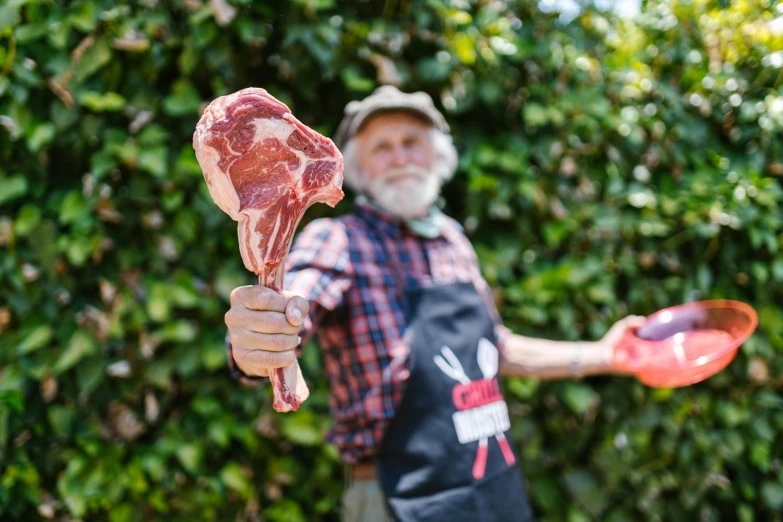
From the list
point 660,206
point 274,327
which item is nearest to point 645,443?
point 660,206

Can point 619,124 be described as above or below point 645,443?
above

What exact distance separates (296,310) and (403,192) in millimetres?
656

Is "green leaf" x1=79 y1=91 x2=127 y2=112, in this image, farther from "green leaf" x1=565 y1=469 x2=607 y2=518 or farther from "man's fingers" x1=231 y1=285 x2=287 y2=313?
"green leaf" x1=565 y1=469 x2=607 y2=518

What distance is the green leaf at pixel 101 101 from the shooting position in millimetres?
1556

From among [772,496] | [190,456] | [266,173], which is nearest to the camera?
[266,173]

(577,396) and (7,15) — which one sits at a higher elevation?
(7,15)

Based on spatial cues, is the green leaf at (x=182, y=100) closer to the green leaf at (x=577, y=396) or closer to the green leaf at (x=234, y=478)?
the green leaf at (x=234, y=478)

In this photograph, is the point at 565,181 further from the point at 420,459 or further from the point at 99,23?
the point at 99,23

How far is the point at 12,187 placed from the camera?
59.6 inches

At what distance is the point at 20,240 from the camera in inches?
61.6

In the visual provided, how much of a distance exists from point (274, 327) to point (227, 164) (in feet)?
0.75

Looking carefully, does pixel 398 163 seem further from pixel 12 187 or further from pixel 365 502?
pixel 12 187

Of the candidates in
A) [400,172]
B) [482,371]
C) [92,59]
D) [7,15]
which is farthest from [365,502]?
[7,15]

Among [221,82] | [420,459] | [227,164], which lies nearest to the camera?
[227,164]
